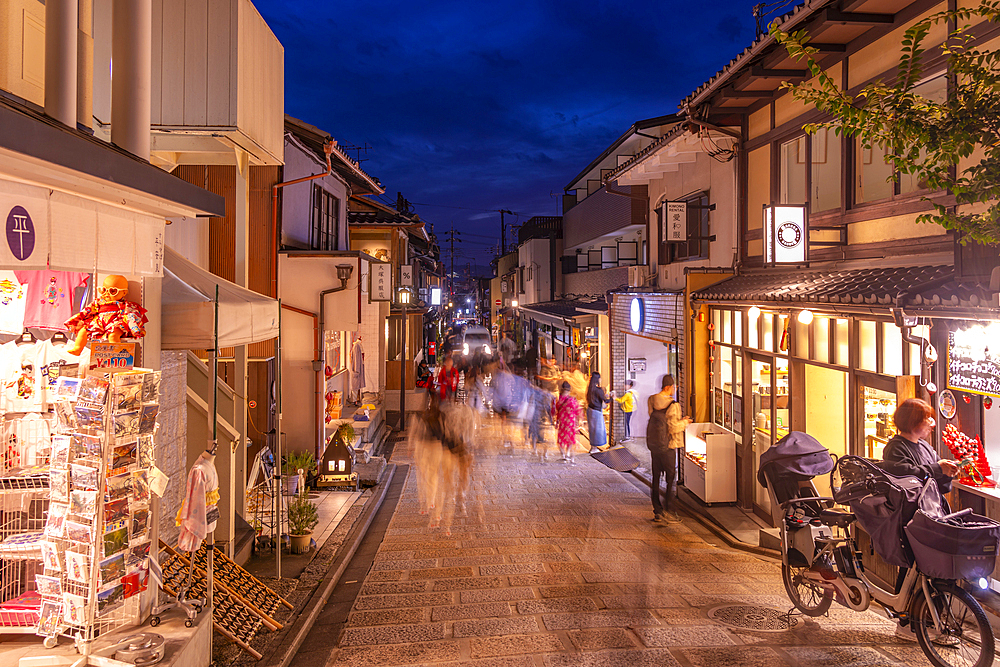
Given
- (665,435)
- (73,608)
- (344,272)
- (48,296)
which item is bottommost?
(73,608)

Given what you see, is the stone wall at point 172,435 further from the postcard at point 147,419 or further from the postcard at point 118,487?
the postcard at point 118,487

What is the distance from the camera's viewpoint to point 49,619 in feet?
16.4

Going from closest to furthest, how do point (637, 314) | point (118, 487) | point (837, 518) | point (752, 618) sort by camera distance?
point (118, 487)
point (837, 518)
point (752, 618)
point (637, 314)

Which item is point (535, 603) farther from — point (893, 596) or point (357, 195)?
point (357, 195)

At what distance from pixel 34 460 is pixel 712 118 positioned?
13.3 meters

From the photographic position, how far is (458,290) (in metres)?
156

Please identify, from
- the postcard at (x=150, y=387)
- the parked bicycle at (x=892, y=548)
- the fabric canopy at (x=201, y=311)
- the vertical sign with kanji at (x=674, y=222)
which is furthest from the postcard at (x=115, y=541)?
the vertical sign with kanji at (x=674, y=222)

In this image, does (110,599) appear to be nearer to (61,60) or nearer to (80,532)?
(80,532)

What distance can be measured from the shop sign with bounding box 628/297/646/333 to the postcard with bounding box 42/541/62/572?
559 inches

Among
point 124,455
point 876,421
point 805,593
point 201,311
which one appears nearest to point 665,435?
point 876,421

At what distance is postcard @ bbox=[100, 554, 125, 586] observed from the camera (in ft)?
16.5

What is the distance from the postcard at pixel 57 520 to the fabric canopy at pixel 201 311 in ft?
5.43

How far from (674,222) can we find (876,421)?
284 inches

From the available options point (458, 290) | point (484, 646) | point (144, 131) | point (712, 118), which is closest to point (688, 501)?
point (484, 646)
